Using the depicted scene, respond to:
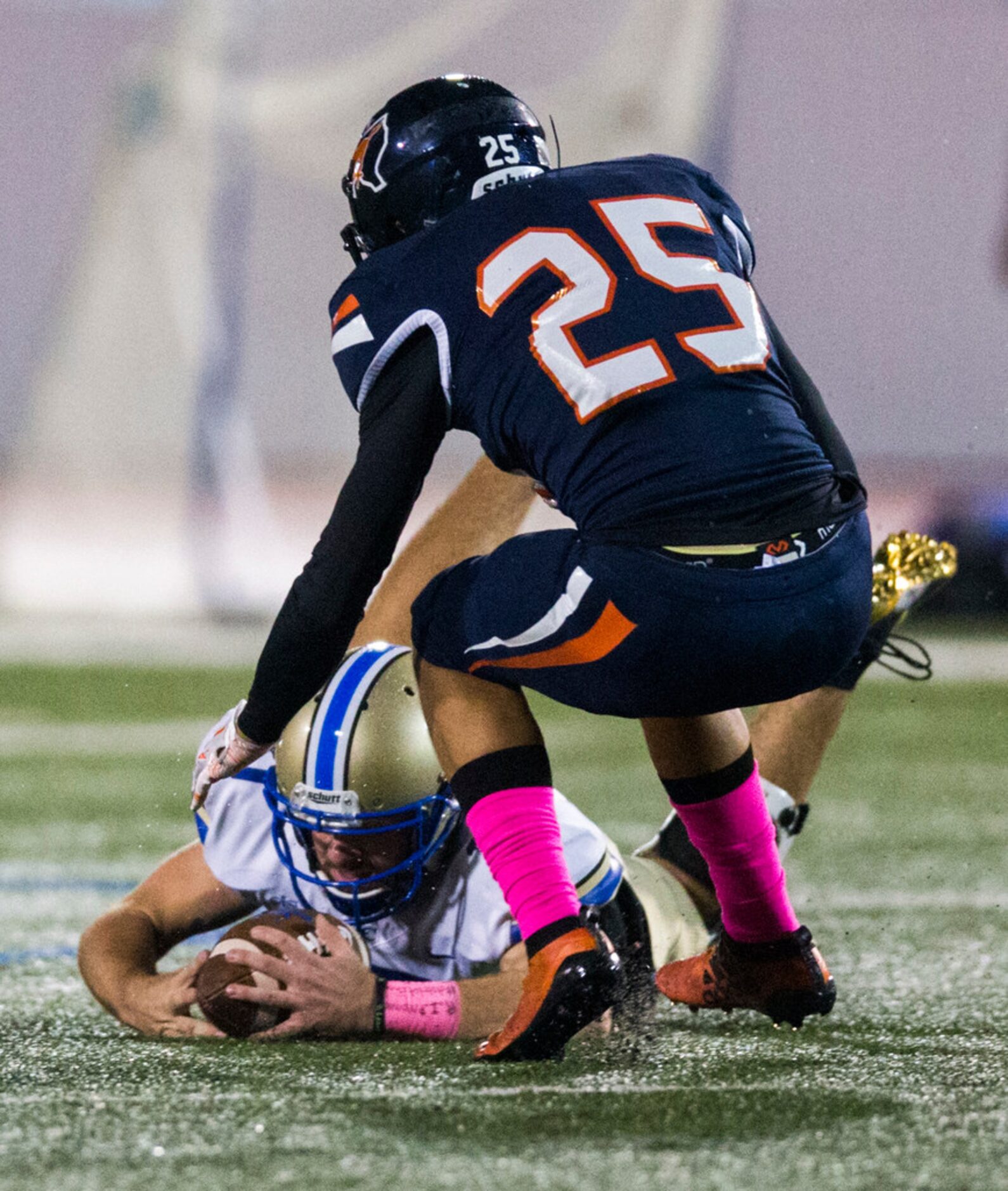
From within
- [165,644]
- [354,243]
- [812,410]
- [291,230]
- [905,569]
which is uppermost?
[291,230]

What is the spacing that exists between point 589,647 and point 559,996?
46 centimetres

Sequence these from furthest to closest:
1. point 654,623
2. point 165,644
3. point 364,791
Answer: point 165,644 < point 364,791 < point 654,623

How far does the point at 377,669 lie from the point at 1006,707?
5.89m

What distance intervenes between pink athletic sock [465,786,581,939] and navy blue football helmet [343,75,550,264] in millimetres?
837

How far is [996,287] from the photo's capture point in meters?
15.4

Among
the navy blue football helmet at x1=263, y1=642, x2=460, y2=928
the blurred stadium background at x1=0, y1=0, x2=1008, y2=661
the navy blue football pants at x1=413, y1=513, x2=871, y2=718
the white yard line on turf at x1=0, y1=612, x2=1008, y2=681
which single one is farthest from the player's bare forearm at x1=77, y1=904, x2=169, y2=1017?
the blurred stadium background at x1=0, y1=0, x2=1008, y2=661

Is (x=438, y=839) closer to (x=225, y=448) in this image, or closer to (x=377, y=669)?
(x=377, y=669)

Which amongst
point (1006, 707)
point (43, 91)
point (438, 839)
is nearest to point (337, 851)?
point (438, 839)

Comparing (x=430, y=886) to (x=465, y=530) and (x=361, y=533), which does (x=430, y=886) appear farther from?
(x=465, y=530)

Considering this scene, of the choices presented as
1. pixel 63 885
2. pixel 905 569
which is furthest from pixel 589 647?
pixel 63 885

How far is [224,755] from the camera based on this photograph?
239 centimetres

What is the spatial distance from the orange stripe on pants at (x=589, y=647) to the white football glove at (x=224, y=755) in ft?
1.24

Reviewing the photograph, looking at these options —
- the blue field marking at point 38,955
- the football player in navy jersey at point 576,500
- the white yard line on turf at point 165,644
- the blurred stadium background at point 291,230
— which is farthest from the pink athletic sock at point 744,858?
the blurred stadium background at point 291,230

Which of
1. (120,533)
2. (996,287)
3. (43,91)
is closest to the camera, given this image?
(120,533)
